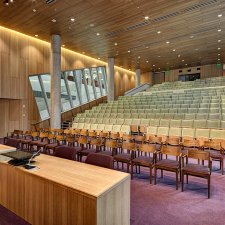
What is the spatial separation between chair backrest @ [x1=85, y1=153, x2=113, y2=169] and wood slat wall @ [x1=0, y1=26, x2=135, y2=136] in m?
7.95

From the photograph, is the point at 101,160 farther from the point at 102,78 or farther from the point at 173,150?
the point at 102,78

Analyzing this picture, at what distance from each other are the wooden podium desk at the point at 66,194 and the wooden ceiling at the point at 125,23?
240 inches

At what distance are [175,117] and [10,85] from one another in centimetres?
780

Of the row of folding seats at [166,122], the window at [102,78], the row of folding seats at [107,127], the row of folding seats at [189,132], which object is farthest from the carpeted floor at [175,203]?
the window at [102,78]

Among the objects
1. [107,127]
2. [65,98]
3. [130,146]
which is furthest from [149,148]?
[65,98]

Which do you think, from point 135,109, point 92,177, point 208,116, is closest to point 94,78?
point 135,109

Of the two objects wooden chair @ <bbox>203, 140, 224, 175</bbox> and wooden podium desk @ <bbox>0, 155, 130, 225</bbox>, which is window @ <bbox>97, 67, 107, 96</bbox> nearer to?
wooden chair @ <bbox>203, 140, 224, 175</bbox>

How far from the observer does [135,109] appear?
32.3ft

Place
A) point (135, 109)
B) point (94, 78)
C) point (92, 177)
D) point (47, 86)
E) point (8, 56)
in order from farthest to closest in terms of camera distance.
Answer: point (94, 78) → point (47, 86) → point (135, 109) → point (8, 56) → point (92, 177)

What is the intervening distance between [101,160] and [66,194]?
82cm

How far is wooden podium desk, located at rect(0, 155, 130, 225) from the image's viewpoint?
1534 mm

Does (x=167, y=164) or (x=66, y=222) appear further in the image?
(x=167, y=164)

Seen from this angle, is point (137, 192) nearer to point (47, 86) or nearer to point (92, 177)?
point (92, 177)

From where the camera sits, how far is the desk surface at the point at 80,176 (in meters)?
1.62
